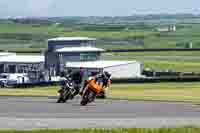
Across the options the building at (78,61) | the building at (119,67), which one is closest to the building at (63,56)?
the building at (78,61)

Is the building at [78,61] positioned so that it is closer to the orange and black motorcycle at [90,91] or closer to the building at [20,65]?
the building at [20,65]

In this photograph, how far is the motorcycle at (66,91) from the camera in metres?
27.5

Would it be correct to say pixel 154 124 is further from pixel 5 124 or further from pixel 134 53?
pixel 134 53

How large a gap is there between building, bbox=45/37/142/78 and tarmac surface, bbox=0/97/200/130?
36.4 metres

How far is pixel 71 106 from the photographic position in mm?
25688

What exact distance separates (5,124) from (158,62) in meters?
82.0

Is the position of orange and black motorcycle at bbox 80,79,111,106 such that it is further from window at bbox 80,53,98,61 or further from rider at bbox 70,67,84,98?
window at bbox 80,53,98,61

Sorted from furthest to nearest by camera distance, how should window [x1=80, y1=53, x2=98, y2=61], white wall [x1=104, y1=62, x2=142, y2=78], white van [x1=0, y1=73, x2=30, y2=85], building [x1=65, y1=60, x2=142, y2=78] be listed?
window [x1=80, y1=53, x2=98, y2=61] → white wall [x1=104, y1=62, x2=142, y2=78] → building [x1=65, y1=60, x2=142, y2=78] → white van [x1=0, y1=73, x2=30, y2=85]

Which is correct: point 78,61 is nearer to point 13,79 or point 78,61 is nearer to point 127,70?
A: point 127,70

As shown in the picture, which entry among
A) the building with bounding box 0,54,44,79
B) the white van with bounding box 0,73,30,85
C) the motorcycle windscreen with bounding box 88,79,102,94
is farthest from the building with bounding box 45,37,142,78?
the motorcycle windscreen with bounding box 88,79,102,94

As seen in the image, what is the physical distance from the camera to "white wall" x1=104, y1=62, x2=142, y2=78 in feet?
218

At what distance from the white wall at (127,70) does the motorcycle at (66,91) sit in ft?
124

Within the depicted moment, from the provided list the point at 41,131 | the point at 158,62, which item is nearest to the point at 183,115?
the point at 41,131

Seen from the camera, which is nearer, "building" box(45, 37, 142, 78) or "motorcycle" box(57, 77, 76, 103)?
"motorcycle" box(57, 77, 76, 103)
